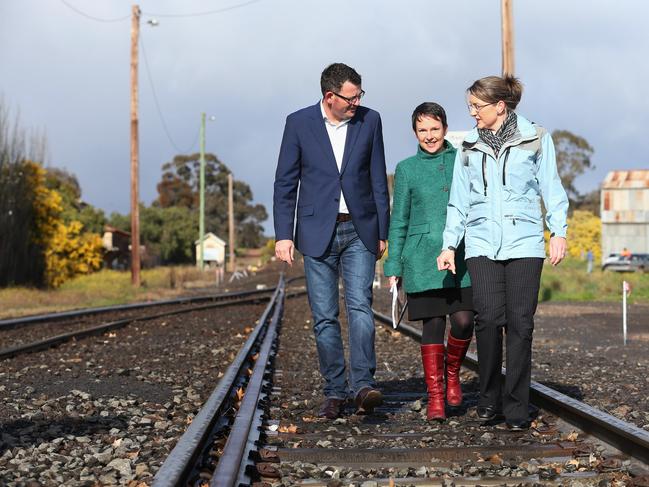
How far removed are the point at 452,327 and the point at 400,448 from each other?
1.12 metres

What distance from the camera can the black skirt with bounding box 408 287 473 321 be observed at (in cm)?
552

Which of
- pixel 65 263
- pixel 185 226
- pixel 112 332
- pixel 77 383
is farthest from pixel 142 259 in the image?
pixel 77 383

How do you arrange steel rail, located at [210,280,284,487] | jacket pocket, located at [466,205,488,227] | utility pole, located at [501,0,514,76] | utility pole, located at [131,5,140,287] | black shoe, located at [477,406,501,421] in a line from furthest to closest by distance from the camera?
utility pole, located at [131,5,140,287] → utility pole, located at [501,0,514,76] → black shoe, located at [477,406,501,421] → jacket pocket, located at [466,205,488,227] → steel rail, located at [210,280,284,487]

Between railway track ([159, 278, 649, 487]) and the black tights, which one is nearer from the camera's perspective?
railway track ([159, 278, 649, 487])

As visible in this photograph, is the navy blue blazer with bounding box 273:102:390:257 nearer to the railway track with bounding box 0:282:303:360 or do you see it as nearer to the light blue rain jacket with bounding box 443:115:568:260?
the light blue rain jacket with bounding box 443:115:568:260

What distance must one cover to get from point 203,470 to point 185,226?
276ft

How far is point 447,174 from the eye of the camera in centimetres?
550

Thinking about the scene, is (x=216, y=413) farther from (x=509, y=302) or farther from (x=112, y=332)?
(x=112, y=332)

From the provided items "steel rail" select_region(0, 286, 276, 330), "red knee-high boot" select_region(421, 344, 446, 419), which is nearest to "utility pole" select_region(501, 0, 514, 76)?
"steel rail" select_region(0, 286, 276, 330)

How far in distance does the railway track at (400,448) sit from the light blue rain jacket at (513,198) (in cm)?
95

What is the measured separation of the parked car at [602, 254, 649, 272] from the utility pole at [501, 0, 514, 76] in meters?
27.7

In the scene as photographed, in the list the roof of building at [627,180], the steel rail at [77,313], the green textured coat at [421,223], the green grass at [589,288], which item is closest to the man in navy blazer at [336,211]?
the green textured coat at [421,223]

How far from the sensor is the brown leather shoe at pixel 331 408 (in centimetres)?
558

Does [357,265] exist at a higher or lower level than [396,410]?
higher
